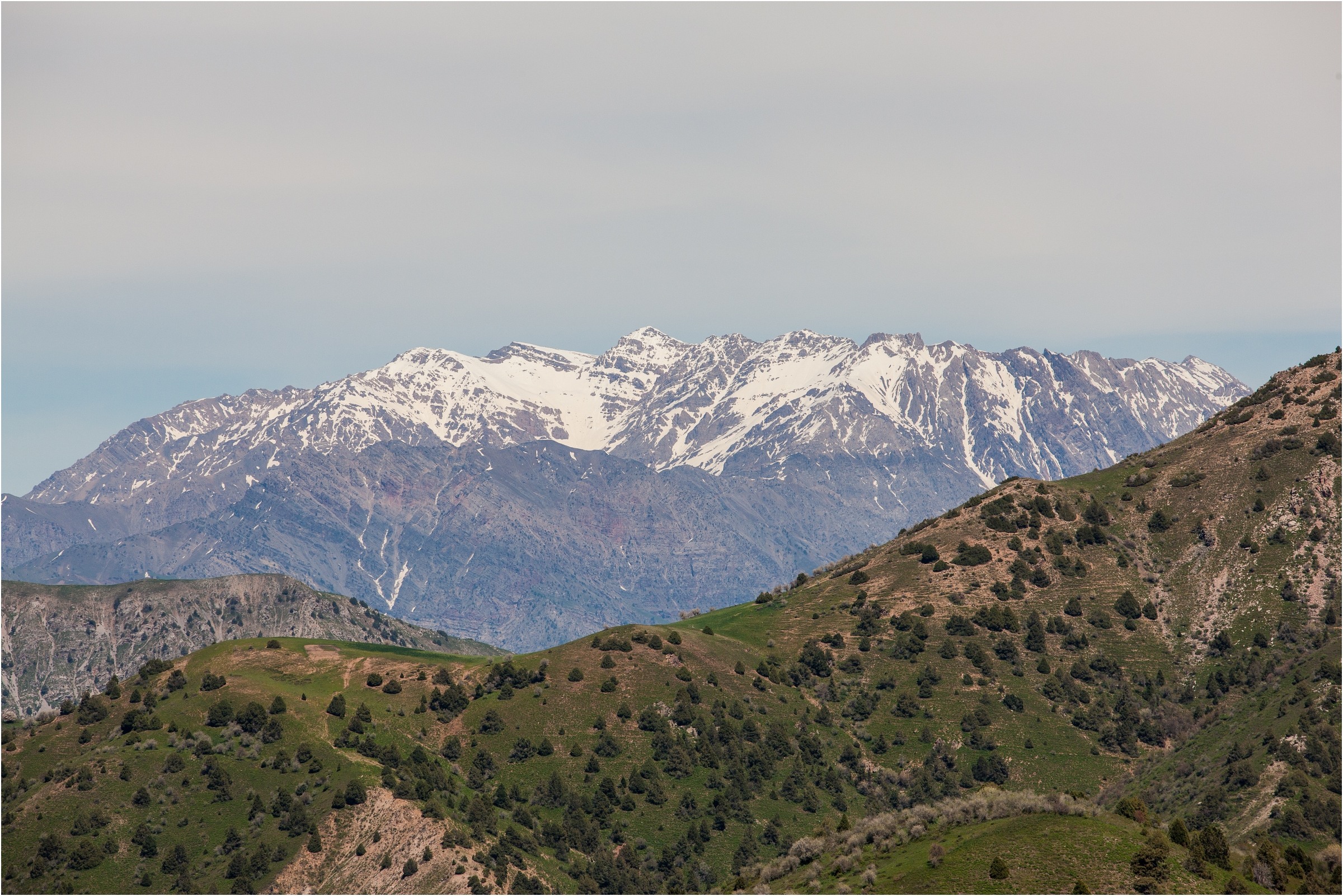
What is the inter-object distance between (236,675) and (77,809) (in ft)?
135

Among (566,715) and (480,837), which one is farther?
(566,715)

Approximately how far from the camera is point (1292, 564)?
197375 millimetres

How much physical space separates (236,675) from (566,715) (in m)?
48.6

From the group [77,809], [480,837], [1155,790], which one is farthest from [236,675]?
[1155,790]

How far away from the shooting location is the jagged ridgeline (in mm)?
93125

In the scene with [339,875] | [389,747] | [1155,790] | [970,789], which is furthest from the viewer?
[970,789]

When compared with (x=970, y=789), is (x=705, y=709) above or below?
above

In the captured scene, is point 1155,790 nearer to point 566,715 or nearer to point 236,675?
point 566,715

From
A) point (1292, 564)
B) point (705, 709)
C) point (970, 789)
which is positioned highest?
point (1292, 564)

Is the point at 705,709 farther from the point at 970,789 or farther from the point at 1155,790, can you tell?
the point at 1155,790

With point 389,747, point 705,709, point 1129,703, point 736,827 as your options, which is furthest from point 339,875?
point 1129,703

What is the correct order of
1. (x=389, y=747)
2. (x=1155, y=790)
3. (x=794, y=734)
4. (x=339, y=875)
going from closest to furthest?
(x=339, y=875), (x=1155, y=790), (x=389, y=747), (x=794, y=734)

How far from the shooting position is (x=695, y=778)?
175m

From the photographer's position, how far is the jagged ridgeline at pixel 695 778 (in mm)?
93125
